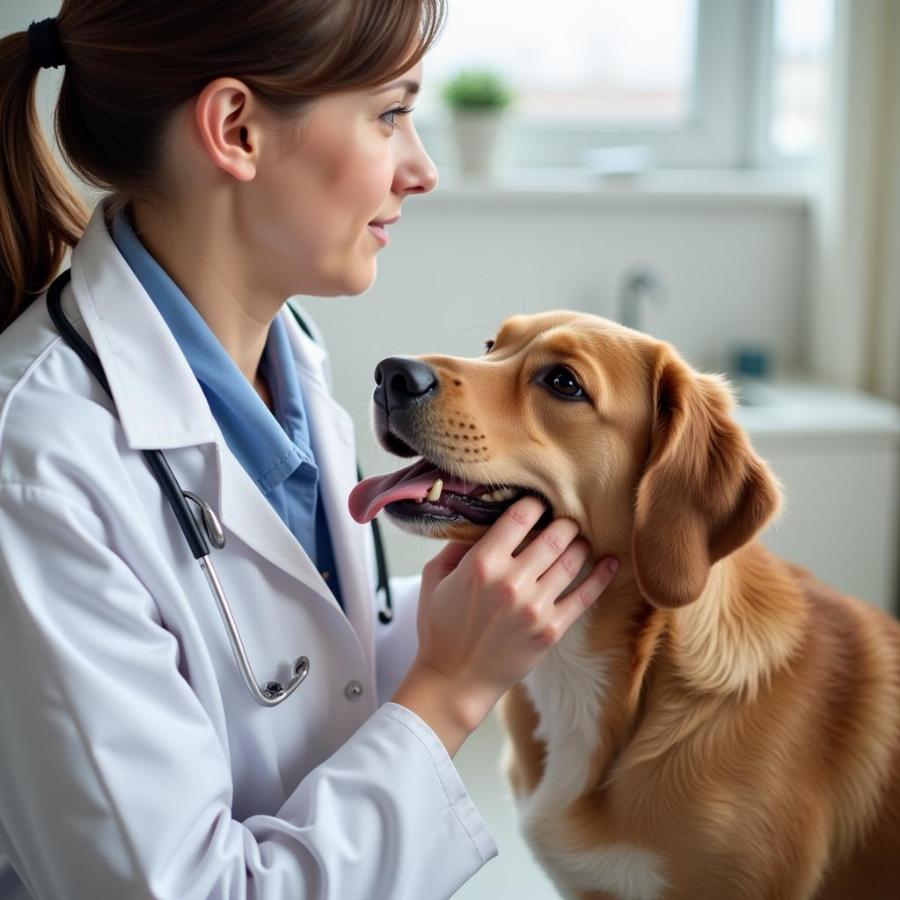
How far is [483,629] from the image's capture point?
3.68 feet

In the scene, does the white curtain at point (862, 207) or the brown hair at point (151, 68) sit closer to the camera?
the brown hair at point (151, 68)

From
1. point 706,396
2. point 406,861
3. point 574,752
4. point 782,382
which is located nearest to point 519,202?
point 782,382

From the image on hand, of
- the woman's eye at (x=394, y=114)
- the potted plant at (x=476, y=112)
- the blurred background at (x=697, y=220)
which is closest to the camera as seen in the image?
the woman's eye at (x=394, y=114)

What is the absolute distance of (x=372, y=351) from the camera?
8.82 feet

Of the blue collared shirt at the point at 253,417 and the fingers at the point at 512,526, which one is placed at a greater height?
the blue collared shirt at the point at 253,417

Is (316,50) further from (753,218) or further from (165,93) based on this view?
(753,218)

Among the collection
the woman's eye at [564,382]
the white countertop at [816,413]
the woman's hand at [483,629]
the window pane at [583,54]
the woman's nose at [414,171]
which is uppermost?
the window pane at [583,54]

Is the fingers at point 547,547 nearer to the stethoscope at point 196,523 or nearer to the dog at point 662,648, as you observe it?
the dog at point 662,648

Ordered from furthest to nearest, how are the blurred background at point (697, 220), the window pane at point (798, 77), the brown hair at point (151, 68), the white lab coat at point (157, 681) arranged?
the window pane at point (798, 77)
the blurred background at point (697, 220)
the brown hair at point (151, 68)
the white lab coat at point (157, 681)

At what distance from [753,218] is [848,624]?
176 centimetres

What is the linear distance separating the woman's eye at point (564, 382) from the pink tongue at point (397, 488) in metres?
0.15

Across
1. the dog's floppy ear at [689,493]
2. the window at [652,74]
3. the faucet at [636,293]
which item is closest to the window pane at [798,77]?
the window at [652,74]

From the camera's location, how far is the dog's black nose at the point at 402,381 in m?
1.21

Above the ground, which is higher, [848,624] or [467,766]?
[848,624]
